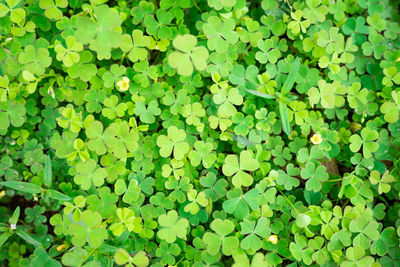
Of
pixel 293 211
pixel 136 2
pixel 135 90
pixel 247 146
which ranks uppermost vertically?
pixel 136 2

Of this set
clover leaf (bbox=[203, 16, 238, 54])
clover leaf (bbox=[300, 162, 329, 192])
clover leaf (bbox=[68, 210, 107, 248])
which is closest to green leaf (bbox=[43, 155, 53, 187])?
clover leaf (bbox=[68, 210, 107, 248])

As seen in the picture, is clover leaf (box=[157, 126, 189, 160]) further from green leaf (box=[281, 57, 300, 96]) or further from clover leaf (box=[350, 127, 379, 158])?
clover leaf (box=[350, 127, 379, 158])

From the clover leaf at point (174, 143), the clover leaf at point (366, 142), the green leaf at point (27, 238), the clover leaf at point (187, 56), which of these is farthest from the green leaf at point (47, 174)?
the clover leaf at point (366, 142)

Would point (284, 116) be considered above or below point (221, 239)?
above

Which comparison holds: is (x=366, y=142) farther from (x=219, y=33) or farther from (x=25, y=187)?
(x=25, y=187)

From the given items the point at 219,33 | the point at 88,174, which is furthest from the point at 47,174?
the point at 219,33

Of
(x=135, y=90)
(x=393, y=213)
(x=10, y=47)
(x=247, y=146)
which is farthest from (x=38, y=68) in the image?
(x=393, y=213)

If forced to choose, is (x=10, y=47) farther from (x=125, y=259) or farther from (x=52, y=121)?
(x=125, y=259)

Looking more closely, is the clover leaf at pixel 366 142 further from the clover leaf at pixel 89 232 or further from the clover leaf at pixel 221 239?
the clover leaf at pixel 89 232
